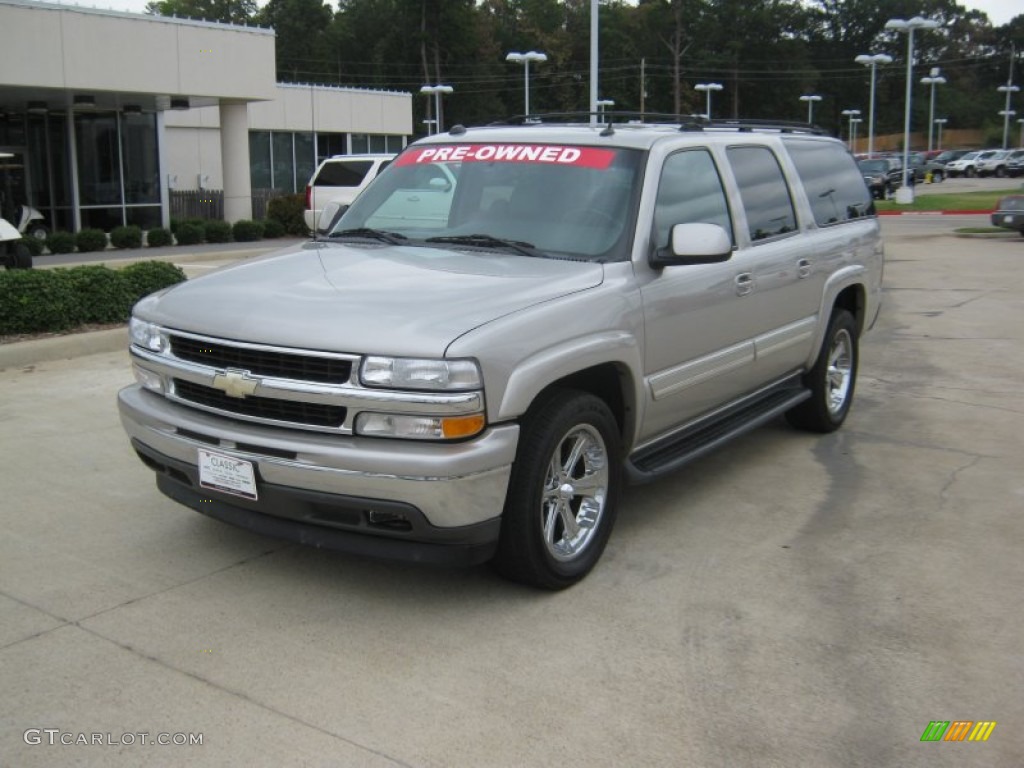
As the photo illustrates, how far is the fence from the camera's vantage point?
93.4 ft

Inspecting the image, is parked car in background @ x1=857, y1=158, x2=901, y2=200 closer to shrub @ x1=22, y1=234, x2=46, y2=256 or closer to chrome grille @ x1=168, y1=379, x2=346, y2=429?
shrub @ x1=22, y1=234, x2=46, y2=256

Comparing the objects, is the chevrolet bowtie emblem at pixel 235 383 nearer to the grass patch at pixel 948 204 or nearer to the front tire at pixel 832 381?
the front tire at pixel 832 381

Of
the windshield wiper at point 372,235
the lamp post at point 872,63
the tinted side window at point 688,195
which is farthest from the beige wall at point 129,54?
the lamp post at point 872,63

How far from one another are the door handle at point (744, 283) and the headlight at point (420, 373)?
7.40 feet

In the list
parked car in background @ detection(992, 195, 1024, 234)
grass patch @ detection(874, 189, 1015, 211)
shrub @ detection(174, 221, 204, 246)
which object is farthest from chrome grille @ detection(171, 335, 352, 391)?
grass patch @ detection(874, 189, 1015, 211)

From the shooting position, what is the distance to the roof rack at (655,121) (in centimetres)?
596

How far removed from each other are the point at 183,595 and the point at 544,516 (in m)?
1.57

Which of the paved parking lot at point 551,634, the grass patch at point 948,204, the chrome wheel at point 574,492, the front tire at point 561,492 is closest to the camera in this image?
the paved parking lot at point 551,634

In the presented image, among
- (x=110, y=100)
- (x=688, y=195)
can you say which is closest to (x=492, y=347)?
(x=688, y=195)

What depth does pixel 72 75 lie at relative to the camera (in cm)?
2105

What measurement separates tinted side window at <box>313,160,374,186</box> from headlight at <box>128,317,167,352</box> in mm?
17488

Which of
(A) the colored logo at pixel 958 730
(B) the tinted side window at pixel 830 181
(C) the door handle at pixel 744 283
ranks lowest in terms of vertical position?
(A) the colored logo at pixel 958 730

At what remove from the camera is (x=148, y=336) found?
15.1ft

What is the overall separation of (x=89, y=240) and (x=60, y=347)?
13114 mm
